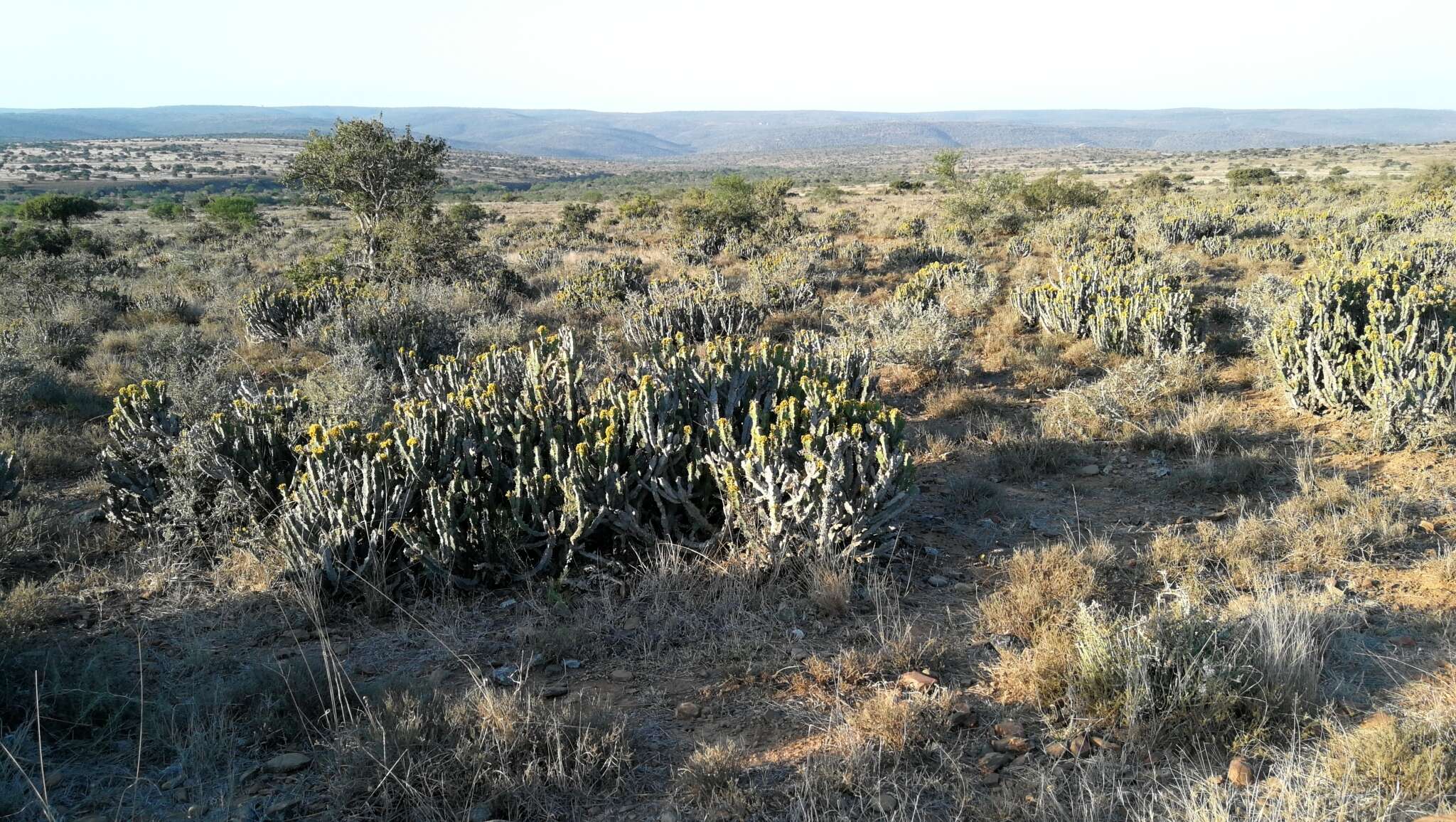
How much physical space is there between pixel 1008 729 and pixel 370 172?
46.0 feet

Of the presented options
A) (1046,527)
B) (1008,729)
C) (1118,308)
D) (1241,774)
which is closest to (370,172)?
(1118,308)

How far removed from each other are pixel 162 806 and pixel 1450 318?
27.1 ft

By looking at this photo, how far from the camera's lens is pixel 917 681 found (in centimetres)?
310

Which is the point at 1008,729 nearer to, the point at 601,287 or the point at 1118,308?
the point at 1118,308

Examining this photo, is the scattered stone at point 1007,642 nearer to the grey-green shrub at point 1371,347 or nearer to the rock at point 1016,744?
the rock at point 1016,744

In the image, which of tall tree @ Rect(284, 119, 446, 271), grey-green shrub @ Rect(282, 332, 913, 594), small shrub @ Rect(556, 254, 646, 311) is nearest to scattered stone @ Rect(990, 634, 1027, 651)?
grey-green shrub @ Rect(282, 332, 913, 594)

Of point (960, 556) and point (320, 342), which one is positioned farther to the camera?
point (320, 342)

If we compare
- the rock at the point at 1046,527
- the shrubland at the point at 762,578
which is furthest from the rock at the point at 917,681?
the rock at the point at 1046,527

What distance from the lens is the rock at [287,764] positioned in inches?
108

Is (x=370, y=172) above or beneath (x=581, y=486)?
above

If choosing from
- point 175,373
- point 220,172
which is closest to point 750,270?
point 175,373

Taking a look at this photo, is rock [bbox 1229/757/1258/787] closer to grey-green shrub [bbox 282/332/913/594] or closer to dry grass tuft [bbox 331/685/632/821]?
grey-green shrub [bbox 282/332/913/594]

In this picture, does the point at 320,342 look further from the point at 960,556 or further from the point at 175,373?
Answer: the point at 960,556

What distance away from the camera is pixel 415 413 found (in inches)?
184
